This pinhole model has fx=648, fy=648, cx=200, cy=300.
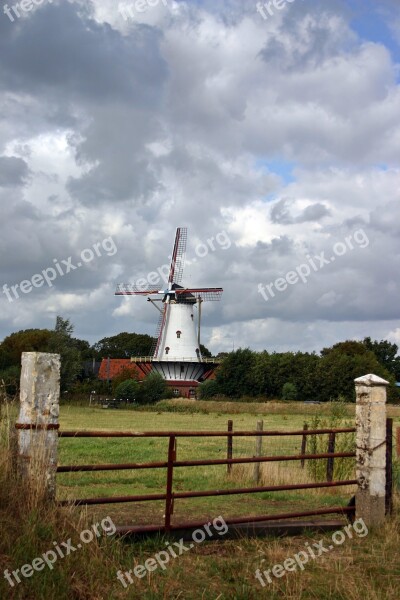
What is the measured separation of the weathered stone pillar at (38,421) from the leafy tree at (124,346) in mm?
90983

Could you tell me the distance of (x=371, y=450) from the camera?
28.4ft

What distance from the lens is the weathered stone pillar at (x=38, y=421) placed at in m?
6.50

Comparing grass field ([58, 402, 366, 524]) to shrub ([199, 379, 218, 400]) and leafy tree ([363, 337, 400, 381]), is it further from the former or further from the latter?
leafy tree ([363, 337, 400, 381])

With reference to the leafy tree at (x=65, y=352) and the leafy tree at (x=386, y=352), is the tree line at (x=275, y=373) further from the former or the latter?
the leafy tree at (x=386, y=352)

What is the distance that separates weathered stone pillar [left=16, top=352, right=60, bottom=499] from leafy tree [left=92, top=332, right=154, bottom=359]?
90983 mm

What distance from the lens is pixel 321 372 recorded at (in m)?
64.0

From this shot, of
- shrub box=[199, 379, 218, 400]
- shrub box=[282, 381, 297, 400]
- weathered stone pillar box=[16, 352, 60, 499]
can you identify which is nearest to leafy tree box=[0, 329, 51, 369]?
shrub box=[199, 379, 218, 400]

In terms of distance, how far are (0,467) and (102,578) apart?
58.7 inches

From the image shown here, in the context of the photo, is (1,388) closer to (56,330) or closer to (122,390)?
(122,390)

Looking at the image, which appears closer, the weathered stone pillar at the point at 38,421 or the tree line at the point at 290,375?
the weathered stone pillar at the point at 38,421

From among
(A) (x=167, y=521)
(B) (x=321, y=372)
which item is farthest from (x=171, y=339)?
(A) (x=167, y=521)

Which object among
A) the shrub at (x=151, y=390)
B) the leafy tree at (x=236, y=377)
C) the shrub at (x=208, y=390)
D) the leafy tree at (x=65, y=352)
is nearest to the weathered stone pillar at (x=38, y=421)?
the leafy tree at (x=65, y=352)

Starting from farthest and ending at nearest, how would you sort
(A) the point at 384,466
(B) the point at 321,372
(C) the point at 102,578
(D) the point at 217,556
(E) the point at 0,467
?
(B) the point at 321,372 → (A) the point at 384,466 → (D) the point at 217,556 → (E) the point at 0,467 → (C) the point at 102,578

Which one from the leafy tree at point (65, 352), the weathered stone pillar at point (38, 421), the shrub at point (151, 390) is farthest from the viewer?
the shrub at point (151, 390)
